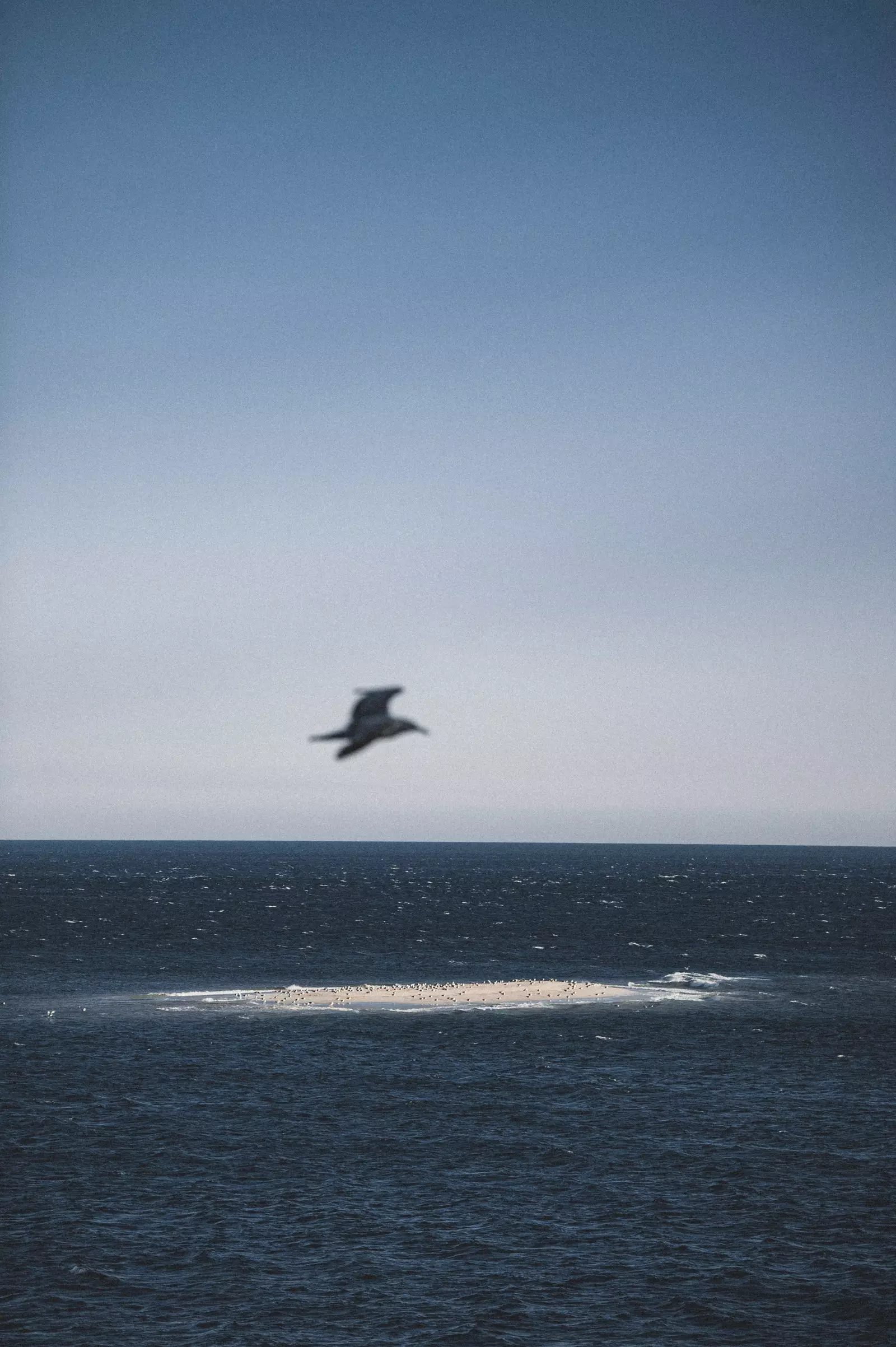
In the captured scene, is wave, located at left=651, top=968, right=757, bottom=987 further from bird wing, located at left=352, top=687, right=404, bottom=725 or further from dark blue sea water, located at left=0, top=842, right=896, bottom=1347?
bird wing, located at left=352, top=687, right=404, bottom=725

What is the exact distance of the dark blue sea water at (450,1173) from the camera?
43.2 m

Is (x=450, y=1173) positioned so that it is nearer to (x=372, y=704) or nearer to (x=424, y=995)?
(x=424, y=995)

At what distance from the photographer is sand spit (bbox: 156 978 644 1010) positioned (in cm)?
9988

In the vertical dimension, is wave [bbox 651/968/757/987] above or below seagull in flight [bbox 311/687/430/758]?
below

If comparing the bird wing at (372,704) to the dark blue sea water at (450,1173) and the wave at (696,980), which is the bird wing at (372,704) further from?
the wave at (696,980)

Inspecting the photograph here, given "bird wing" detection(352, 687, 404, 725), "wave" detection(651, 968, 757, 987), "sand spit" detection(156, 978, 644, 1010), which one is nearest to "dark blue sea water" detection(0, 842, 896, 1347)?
"sand spit" detection(156, 978, 644, 1010)

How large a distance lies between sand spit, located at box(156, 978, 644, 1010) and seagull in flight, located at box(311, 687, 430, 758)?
298 ft

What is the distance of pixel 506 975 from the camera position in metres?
123

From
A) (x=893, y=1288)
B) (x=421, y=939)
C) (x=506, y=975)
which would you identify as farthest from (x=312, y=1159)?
(x=421, y=939)

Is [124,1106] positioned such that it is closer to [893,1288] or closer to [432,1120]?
[432,1120]

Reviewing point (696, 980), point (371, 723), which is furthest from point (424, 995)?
point (371, 723)

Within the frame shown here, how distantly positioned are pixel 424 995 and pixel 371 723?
99394 millimetres

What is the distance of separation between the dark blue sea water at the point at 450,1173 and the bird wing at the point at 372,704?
3828 centimetres

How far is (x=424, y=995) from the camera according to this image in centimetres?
10556
